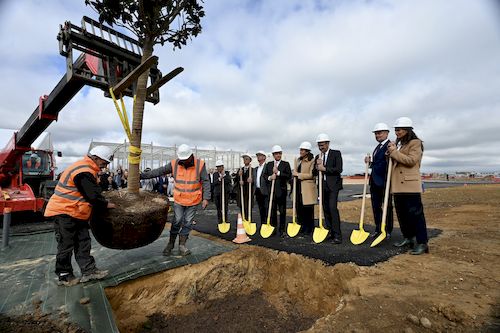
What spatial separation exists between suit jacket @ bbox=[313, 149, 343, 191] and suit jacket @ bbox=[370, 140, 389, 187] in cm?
59

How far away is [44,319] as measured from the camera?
254 cm

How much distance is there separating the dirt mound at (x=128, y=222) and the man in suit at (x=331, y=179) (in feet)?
10.1

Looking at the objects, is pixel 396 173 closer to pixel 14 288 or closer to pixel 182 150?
pixel 182 150

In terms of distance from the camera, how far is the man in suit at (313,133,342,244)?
4834 mm

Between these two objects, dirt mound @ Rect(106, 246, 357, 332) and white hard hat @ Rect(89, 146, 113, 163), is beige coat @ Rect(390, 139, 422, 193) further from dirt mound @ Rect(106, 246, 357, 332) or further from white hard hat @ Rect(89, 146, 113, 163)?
white hard hat @ Rect(89, 146, 113, 163)

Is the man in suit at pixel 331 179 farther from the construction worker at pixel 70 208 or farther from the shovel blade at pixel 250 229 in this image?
the construction worker at pixel 70 208

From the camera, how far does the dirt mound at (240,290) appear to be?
3496mm

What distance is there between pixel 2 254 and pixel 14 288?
1.94 metres

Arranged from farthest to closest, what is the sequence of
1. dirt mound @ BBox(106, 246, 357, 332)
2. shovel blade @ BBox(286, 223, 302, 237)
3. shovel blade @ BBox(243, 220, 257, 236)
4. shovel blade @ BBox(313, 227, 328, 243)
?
shovel blade @ BBox(243, 220, 257, 236)
shovel blade @ BBox(286, 223, 302, 237)
shovel blade @ BBox(313, 227, 328, 243)
dirt mound @ BBox(106, 246, 357, 332)

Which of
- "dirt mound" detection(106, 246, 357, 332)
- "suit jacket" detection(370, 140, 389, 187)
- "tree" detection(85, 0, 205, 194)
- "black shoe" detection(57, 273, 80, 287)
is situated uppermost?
"tree" detection(85, 0, 205, 194)

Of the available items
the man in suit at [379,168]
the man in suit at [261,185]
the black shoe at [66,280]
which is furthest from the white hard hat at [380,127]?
the black shoe at [66,280]

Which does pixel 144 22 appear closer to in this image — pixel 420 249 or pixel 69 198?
pixel 69 198

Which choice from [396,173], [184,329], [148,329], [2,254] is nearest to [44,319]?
[148,329]

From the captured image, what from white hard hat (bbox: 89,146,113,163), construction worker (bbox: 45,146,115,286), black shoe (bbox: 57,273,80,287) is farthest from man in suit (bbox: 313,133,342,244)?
black shoe (bbox: 57,273,80,287)
